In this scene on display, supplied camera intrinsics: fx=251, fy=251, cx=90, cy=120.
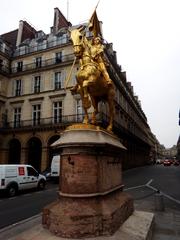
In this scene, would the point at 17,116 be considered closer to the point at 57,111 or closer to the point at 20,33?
the point at 57,111

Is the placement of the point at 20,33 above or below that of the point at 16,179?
above

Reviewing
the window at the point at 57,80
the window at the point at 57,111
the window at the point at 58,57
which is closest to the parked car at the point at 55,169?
the window at the point at 57,111

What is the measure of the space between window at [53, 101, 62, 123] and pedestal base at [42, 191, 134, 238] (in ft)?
85.9

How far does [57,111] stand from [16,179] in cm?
1661

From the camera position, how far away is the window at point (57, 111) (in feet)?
102

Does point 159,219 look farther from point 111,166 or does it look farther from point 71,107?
point 71,107

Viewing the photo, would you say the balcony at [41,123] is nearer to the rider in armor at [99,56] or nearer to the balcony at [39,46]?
the balcony at [39,46]

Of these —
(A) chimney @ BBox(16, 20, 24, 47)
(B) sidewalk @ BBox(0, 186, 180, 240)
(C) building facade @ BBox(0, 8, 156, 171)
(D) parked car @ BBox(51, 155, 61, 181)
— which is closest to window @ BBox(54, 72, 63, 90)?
(C) building facade @ BBox(0, 8, 156, 171)

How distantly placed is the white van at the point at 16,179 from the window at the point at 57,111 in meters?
13.7

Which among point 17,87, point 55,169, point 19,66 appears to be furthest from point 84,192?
point 19,66

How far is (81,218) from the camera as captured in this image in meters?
4.50

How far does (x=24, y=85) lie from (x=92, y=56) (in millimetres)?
29896

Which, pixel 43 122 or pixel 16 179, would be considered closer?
pixel 16 179

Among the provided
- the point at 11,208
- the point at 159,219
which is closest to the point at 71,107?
the point at 11,208
